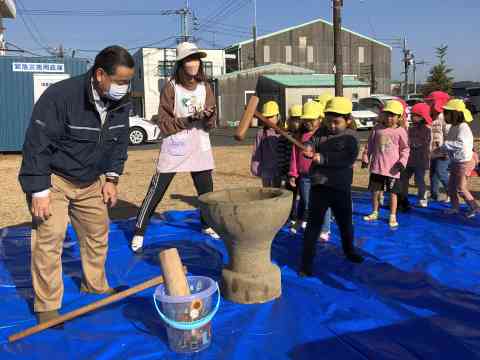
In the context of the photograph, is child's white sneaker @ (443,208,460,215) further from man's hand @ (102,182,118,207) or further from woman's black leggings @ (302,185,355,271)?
man's hand @ (102,182,118,207)

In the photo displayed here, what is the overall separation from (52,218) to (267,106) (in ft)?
9.45

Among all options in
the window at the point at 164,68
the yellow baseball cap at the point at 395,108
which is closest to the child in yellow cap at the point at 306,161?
A: the yellow baseball cap at the point at 395,108

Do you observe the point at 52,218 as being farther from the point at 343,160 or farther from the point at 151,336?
the point at 343,160

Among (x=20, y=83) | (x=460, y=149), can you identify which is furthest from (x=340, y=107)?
(x=20, y=83)

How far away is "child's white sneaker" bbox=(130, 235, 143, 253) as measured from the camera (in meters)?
4.62

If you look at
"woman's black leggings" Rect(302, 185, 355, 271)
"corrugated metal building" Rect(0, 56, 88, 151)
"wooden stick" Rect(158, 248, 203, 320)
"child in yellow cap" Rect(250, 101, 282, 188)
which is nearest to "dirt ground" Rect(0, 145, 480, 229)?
"corrugated metal building" Rect(0, 56, 88, 151)

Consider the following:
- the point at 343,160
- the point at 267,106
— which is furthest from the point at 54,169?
the point at 267,106

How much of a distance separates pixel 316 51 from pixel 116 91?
4393 cm

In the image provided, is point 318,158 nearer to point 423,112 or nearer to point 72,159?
point 72,159

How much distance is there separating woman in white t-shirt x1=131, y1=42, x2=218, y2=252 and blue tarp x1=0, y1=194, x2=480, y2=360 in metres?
0.55

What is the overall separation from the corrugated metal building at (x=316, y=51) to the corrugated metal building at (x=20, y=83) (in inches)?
1179

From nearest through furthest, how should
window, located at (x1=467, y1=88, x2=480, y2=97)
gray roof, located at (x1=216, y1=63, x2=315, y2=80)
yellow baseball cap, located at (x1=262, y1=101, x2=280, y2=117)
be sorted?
yellow baseball cap, located at (x1=262, y1=101, x2=280, y2=117) < gray roof, located at (x1=216, y1=63, x2=315, y2=80) < window, located at (x1=467, y1=88, x2=480, y2=97)

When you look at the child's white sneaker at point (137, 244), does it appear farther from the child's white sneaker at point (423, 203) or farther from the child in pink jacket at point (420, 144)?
the child's white sneaker at point (423, 203)

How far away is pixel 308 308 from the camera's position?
3238 mm
